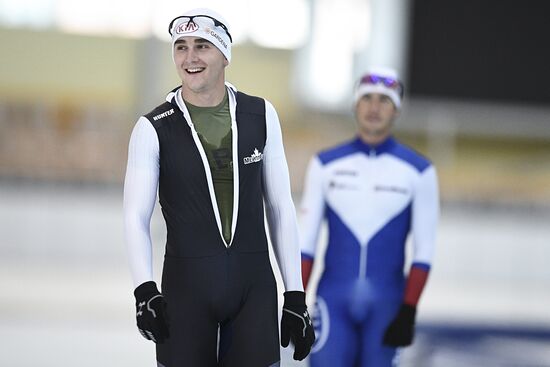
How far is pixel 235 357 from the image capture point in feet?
9.37

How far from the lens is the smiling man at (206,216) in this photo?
2.81m

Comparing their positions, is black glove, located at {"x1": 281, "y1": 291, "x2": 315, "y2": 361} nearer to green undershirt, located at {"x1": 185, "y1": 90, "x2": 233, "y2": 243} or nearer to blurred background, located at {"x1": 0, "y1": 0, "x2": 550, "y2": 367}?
green undershirt, located at {"x1": 185, "y1": 90, "x2": 233, "y2": 243}

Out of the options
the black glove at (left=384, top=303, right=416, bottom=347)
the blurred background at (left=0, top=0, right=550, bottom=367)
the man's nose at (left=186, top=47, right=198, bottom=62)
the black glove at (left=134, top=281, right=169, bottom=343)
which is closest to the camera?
the black glove at (left=134, top=281, right=169, bottom=343)

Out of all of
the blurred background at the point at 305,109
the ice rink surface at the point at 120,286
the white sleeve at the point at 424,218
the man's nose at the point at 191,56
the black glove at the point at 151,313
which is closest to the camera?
the black glove at the point at 151,313

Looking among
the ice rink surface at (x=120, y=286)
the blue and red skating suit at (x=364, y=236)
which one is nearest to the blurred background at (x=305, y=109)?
the ice rink surface at (x=120, y=286)

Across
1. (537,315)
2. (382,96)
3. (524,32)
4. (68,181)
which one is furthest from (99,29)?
(382,96)

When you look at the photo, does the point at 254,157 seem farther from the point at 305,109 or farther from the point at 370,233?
the point at 305,109

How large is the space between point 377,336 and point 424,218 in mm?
482

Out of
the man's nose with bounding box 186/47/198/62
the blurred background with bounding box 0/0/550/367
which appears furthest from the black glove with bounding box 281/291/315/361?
the blurred background with bounding box 0/0/550/367

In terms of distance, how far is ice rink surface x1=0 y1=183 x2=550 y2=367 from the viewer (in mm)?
6684

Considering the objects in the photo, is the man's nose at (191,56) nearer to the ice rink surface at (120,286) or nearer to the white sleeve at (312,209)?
the white sleeve at (312,209)

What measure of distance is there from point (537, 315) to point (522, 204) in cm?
323

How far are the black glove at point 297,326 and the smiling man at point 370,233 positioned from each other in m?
1.08

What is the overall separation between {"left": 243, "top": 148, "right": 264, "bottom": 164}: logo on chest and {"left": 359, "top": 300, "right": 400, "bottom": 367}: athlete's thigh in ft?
4.31
